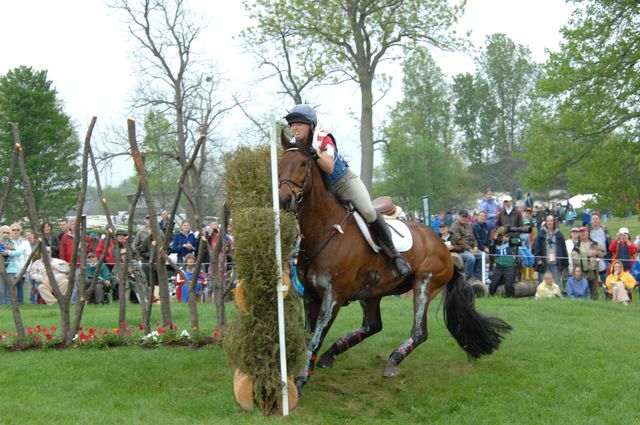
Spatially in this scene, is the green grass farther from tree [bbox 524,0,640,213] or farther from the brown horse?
tree [bbox 524,0,640,213]

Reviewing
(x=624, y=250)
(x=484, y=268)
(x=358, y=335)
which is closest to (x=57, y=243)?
(x=484, y=268)

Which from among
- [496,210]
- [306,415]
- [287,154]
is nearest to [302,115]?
[287,154]

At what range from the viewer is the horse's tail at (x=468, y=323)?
8.19m

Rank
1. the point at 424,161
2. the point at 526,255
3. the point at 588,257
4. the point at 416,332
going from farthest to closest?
1. the point at 424,161
2. the point at 526,255
3. the point at 588,257
4. the point at 416,332

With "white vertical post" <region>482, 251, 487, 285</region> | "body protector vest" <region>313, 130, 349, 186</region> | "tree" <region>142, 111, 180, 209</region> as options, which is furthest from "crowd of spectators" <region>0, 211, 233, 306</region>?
"tree" <region>142, 111, 180, 209</region>

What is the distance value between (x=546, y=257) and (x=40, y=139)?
2527 cm

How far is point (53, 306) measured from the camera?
1503 cm

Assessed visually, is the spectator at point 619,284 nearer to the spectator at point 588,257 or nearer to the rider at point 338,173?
the spectator at point 588,257

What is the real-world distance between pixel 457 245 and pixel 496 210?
11.7ft

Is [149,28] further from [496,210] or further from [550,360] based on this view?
[550,360]

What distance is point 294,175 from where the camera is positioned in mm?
6262

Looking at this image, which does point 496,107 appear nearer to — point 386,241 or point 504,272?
point 504,272

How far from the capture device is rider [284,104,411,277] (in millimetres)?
6496

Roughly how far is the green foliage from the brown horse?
0.30m
